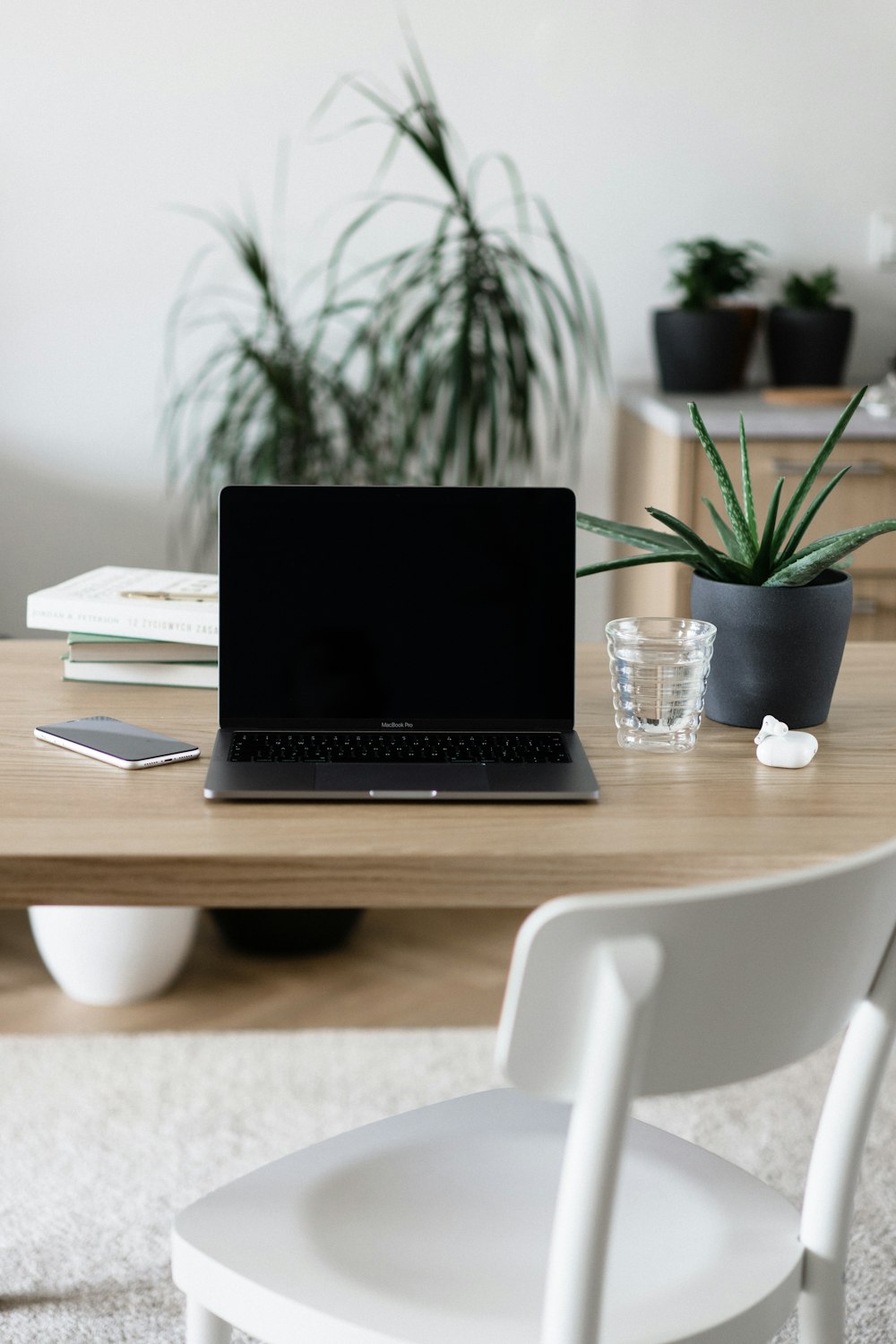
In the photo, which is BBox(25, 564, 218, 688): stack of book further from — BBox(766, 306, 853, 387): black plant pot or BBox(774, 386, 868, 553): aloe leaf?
BBox(766, 306, 853, 387): black plant pot

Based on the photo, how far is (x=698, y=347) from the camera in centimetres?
325

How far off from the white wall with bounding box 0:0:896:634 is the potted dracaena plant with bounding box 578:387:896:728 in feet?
6.99

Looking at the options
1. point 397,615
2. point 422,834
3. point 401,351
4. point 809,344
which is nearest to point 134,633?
point 397,615

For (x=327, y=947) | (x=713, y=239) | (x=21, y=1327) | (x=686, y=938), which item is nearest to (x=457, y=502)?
(x=686, y=938)

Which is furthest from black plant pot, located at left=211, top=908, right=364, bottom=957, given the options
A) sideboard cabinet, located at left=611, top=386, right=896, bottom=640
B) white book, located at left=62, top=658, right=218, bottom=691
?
white book, located at left=62, top=658, right=218, bottom=691

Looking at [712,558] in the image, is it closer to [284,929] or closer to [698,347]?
[284,929]

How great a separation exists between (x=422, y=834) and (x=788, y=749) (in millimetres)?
376

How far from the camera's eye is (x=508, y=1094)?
1.28 meters

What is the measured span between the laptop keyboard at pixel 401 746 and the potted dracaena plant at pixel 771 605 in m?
0.20

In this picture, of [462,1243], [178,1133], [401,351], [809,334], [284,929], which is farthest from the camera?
[809,334]

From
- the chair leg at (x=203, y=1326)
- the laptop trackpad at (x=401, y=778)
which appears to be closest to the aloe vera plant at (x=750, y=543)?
the laptop trackpad at (x=401, y=778)

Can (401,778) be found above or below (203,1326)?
above

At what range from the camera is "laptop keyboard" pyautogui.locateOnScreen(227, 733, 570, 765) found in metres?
1.30

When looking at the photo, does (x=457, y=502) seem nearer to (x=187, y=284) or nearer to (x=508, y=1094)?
(x=508, y=1094)
